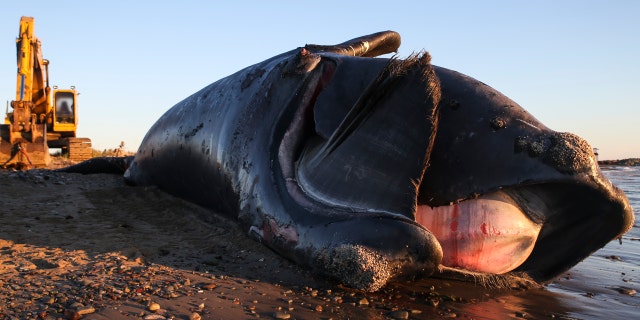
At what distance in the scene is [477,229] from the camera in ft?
10.8

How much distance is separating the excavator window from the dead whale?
15.8 metres

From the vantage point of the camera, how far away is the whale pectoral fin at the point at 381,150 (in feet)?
10.6

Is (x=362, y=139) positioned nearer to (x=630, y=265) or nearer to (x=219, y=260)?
(x=219, y=260)

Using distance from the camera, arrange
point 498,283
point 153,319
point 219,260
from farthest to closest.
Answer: point 219,260
point 498,283
point 153,319

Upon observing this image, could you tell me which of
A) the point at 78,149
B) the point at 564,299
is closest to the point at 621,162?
the point at 78,149

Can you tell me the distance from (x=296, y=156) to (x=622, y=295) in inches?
84.3

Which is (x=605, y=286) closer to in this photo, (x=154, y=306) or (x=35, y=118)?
(x=154, y=306)

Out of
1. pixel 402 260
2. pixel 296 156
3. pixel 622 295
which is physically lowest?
pixel 622 295

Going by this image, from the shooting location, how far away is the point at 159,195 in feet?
19.5

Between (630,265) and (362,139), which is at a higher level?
Answer: (362,139)

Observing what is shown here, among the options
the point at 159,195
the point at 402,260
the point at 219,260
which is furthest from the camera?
the point at 159,195

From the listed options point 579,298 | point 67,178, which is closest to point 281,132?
point 579,298

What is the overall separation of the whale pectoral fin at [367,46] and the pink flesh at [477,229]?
185 cm

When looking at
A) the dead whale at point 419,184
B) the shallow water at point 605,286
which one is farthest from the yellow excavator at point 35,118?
the shallow water at point 605,286
